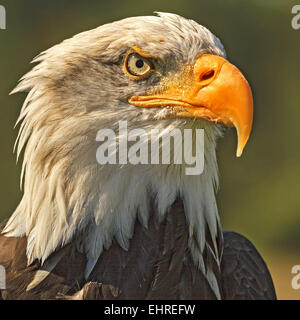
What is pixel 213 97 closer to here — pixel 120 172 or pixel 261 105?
pixel 120 172

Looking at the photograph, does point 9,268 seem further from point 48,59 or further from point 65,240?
point 48,59

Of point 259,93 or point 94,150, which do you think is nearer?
point 94,150

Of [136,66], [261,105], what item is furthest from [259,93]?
[136,66]

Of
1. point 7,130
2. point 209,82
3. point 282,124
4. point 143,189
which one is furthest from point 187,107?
point 282,124

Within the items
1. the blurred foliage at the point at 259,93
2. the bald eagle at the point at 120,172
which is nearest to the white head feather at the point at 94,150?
the bald eagle at the point at 120,172

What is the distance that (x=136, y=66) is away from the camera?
203 centimetres

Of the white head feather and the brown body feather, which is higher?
the white head feather

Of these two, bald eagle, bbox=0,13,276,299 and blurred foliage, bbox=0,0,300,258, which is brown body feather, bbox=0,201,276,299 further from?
blurred foliage, bbox=0,0,300,258

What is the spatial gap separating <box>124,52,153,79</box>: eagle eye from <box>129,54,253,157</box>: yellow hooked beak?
82 millimetres

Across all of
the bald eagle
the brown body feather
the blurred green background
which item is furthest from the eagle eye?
the blurred green background

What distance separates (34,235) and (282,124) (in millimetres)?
6360

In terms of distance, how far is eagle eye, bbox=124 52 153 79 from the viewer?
203 cm

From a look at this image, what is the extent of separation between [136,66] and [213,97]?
0.29m

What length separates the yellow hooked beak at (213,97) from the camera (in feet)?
6.31
